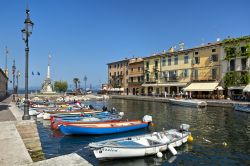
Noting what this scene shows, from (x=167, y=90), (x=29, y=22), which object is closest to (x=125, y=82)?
(x=167, y=90)

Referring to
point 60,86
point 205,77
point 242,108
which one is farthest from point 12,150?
point 60,86

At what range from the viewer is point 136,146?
14.3 meters

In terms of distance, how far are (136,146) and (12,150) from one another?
7.62m

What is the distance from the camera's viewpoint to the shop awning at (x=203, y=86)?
169 ft

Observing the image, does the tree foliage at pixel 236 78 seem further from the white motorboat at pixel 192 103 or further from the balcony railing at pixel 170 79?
the balcony railing at pixel 170 79

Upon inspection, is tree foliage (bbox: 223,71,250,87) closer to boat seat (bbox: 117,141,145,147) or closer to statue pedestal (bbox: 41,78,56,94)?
boat seat (bbox: 117,141,145,147)

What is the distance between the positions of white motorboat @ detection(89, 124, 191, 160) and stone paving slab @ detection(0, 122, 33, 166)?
15.3 ft

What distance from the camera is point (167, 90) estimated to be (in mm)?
67250

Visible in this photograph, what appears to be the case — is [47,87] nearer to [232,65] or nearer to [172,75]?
[172,75]

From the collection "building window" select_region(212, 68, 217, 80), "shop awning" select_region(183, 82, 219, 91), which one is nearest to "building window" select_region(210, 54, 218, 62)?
"building window" select_region(212, 68, 217, 80)

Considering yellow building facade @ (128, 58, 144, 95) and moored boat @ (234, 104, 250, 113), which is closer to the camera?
moored boat @ (234, 104, 250, 113)

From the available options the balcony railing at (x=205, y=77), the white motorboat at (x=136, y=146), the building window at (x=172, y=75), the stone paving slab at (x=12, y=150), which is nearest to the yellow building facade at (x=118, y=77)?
the building window at (x=172, y=75)

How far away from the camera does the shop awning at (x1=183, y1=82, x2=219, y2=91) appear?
5143 cm

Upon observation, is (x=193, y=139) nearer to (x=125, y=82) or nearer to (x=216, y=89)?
(x=216, y=89)
